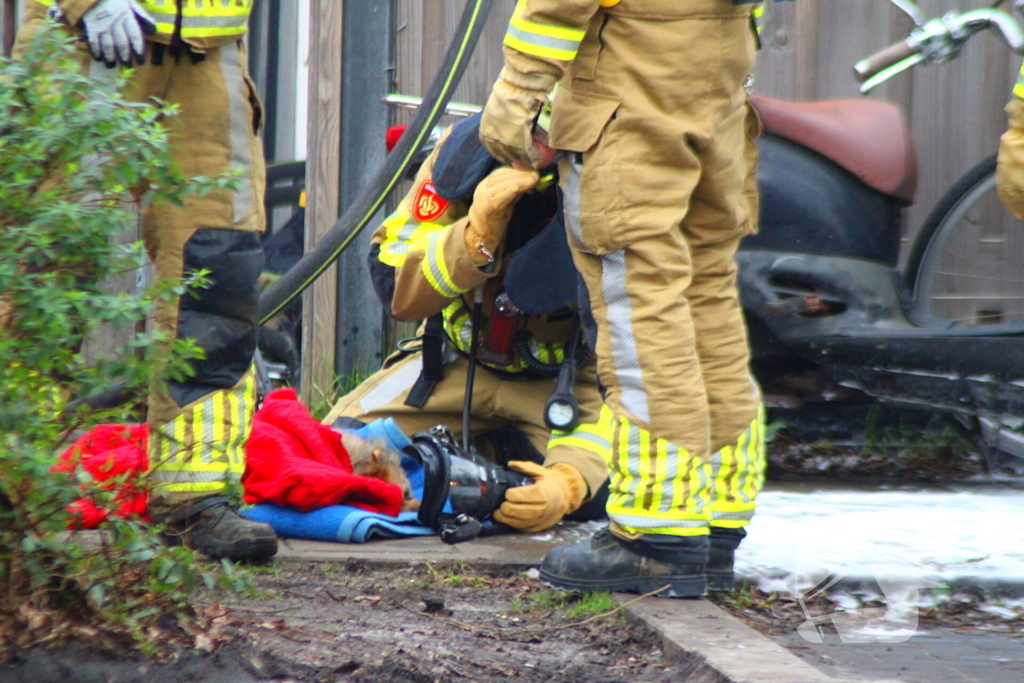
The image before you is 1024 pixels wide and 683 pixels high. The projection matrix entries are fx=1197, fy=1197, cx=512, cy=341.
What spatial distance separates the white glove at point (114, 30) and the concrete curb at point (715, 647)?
4.85ft

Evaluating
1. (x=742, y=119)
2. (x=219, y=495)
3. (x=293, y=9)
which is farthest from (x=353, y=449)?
(x=293, y=9)

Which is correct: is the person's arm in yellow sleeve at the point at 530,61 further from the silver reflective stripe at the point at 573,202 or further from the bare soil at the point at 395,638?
the bare soil at the point at 395,638

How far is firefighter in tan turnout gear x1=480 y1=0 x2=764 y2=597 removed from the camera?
7.51ft

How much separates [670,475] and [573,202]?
574 mm

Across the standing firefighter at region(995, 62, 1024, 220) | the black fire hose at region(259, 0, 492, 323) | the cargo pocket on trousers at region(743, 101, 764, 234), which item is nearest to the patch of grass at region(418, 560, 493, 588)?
the cargo pocket on trousers at region(743, 101, 764, 234)

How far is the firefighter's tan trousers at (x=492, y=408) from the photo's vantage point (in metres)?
3.18

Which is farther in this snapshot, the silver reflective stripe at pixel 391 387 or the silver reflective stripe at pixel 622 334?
the silver reflective stripe at pixel 391 387

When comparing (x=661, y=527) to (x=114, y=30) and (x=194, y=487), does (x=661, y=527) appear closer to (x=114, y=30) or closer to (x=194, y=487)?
(x=194, y=487)

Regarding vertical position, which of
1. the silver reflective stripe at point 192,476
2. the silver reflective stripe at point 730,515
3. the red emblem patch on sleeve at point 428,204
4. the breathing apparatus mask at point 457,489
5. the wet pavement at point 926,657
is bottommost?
the breathing apparatus mask at point 457,489

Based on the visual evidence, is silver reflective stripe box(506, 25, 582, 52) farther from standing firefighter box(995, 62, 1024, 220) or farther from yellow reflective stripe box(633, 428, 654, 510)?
standing firefighter box(995, 62, 1024, 220)

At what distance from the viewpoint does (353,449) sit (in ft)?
10.1

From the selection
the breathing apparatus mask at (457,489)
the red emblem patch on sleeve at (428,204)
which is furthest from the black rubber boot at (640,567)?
the red emblem patch on sleeve at (428,204)

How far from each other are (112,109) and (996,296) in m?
3.11

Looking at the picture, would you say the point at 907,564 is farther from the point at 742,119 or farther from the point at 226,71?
the point at 226,71
